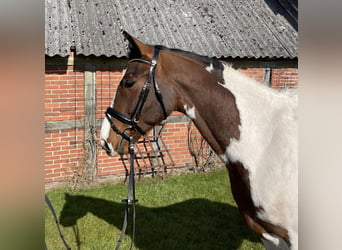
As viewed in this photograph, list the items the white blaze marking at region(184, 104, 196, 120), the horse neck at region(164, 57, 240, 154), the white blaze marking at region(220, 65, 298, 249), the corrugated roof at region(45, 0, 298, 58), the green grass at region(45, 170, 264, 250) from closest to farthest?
the white blaze marking at region(220, 65, 298, 249) → the horse neck at region(164, 57, 240, 154) → the white blaze marking at region(184, 104, 196, 120) → the green grass at region(45, 170, 264, 250) → the corrugated roof at region(45, 0, 298, 58)

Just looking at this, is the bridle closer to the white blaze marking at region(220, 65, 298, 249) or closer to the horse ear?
the horse ear

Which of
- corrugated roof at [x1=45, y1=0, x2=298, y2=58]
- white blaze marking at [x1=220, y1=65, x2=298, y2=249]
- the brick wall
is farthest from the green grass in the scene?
corrugated roof at [x1=45, y1=0, x2=298, y2=58]

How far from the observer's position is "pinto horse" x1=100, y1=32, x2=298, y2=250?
1.45 m

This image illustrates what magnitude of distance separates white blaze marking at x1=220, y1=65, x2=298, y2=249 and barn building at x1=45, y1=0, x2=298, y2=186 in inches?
69.5

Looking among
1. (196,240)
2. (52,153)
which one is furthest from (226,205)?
(52,153)

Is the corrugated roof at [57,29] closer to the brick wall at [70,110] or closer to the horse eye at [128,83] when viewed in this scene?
the brick wall at [70,110]

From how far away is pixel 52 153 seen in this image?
371 centimetres

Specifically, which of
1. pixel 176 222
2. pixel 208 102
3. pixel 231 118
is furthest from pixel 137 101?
pixel 176 222

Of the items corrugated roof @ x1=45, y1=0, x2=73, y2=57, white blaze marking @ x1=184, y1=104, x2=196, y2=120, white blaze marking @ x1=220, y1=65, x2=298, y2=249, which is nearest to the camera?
white blaze marking @ x1=220, y1=65, x2=298, y2=249

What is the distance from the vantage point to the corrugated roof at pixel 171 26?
3957 millimetres

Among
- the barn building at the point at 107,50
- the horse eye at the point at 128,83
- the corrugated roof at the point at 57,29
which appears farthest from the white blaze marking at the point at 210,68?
the corrugated roof at the point at 57,29
